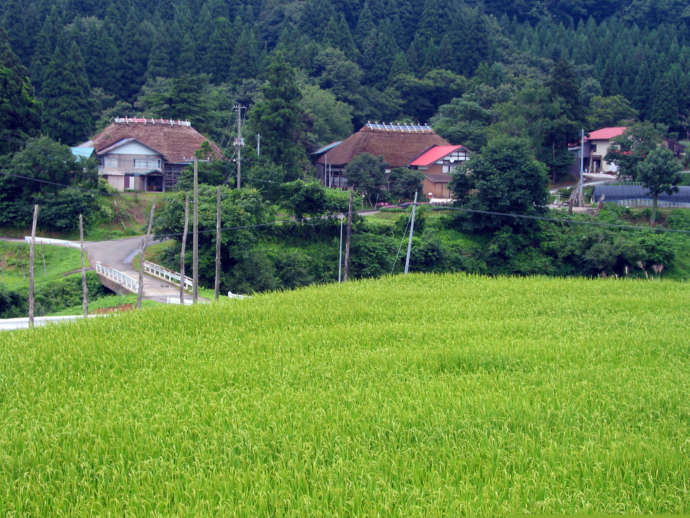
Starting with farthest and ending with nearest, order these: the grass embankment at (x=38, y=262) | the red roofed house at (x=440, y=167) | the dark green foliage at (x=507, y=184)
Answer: the red roofed house at (x=440, y=167), the dark green foliage at (x=507, y=184), the grass embankment at (x=38, y=262)

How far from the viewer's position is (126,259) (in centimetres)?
2934

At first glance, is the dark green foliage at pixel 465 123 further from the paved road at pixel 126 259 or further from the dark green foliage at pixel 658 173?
the paved road at pixel 126 259

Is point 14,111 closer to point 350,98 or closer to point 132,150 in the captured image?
point 132,150

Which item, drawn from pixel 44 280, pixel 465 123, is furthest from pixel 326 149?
pixel 44 280

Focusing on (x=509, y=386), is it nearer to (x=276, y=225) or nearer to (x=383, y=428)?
(x=383, y=428)

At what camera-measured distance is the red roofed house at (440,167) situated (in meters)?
41.4

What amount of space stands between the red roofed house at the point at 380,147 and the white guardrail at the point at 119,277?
64.7 ft

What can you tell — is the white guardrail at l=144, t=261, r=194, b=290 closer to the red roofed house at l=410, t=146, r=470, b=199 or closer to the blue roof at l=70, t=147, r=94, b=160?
the blue roof at l=70, t=147, r=94, b=160

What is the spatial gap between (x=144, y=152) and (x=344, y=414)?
116ft

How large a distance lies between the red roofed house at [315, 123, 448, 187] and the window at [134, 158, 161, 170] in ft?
34.3

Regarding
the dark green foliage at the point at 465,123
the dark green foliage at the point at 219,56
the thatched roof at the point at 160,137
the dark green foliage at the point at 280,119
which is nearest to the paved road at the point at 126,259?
the thatched roof at the point at 160,137

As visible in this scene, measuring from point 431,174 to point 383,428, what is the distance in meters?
35.6

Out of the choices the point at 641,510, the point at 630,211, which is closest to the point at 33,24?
the point at 630,211

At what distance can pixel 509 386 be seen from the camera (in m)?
8.69
